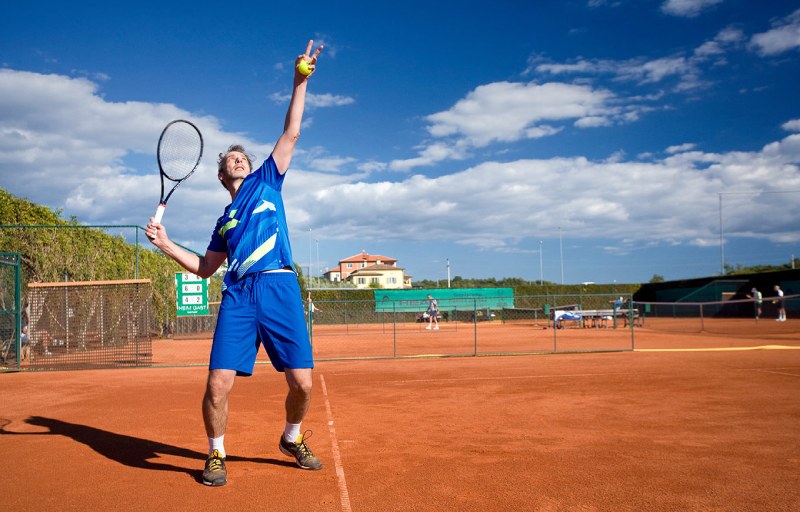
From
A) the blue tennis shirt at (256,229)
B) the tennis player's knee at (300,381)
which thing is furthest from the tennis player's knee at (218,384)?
the blue tennis shirt at (256,229)

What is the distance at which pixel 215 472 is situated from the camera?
4035 millimetres

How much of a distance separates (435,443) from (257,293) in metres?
2.28

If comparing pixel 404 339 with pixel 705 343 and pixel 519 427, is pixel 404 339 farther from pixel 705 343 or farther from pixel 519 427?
pixel 519 427

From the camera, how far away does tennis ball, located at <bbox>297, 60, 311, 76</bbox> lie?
13.5 feet

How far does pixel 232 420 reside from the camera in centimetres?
656

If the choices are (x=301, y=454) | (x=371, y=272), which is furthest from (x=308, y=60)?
(x=371, y=272)


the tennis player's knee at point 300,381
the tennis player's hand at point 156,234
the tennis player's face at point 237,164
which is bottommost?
the tennis player's knee at point 300,381

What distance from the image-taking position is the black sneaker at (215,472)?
4.02 metres

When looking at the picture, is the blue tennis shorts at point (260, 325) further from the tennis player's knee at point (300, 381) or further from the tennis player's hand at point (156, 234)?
the tennis player's hand at point (156, 234)

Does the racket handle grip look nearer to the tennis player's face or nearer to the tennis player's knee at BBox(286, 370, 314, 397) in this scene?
the tennis player's face

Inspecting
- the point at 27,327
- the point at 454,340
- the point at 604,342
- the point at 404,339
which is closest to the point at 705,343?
the point at 604,342

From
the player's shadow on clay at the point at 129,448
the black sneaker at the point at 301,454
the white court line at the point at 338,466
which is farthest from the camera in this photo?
the player's shadow on clay at the point at 129,448

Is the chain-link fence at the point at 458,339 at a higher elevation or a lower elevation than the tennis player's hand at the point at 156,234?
lower

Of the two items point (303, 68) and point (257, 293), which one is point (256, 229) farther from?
point (303, 68)
